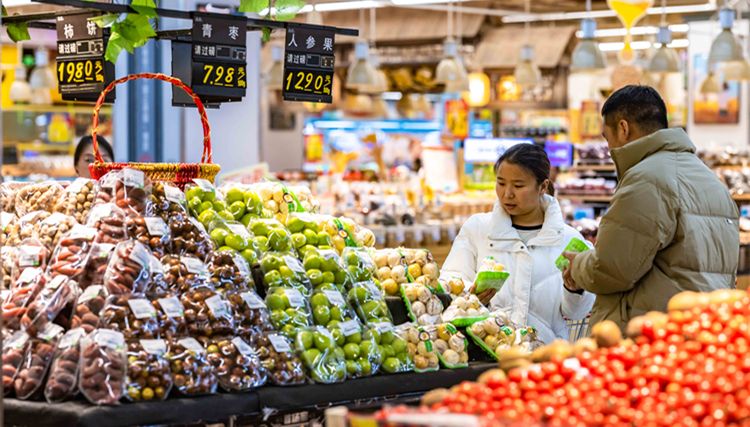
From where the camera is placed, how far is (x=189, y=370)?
2334mm

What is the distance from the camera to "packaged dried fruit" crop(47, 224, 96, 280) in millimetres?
2531

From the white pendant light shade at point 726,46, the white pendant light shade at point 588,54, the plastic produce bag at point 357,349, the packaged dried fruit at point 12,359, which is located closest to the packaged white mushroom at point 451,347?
the plastic produce bag at point 357,349

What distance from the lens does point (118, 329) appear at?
7.74 ft

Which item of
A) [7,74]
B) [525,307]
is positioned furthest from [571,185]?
[7,74]

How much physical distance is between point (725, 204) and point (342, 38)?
9.15 m

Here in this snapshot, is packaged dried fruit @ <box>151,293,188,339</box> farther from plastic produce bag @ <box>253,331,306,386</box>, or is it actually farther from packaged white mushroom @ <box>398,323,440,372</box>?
packaged white mushroom @ <box>398,323,440,372</box>

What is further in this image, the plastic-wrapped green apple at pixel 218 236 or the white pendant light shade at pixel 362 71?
the white pendant light shade at pixel 362 71

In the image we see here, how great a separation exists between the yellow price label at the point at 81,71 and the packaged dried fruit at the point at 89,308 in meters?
1.29

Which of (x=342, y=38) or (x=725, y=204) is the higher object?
(x=342, y=38)

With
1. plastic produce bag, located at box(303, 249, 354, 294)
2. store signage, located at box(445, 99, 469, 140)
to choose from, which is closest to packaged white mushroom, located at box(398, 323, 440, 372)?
plastic produce bag, located at box(303, 249, 354, 294)

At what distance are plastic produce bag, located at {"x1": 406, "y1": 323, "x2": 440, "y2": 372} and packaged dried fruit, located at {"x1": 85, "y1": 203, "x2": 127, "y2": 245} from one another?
3.25ft

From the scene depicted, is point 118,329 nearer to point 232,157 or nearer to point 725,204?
point 725,204

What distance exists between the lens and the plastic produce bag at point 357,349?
2.58 m

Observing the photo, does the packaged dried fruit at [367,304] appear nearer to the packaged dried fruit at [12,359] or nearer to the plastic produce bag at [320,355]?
the plastic produce bag at [320,355]
